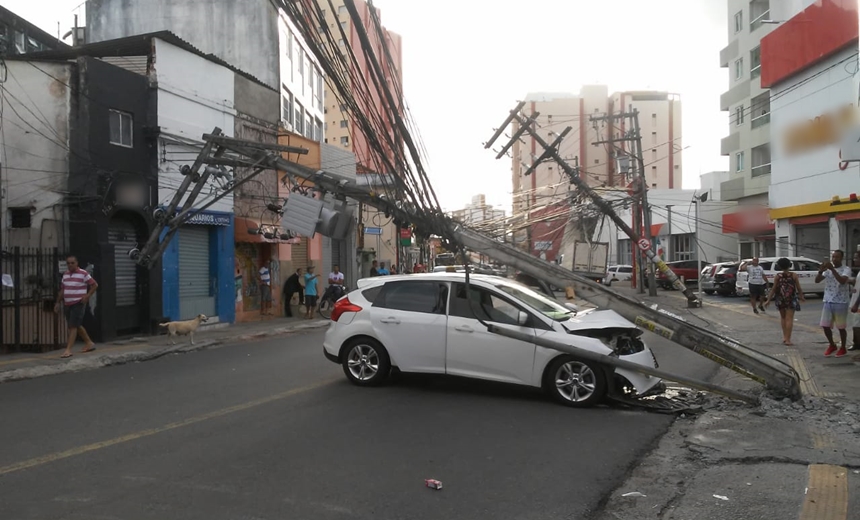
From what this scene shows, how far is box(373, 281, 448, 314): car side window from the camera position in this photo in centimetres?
836

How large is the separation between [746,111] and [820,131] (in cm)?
2917

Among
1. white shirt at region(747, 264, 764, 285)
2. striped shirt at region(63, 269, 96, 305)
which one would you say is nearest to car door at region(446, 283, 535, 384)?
striped shirt at region(63, 269, 96, 305)

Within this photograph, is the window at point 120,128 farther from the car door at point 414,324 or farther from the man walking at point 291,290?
the car door at point 414,324

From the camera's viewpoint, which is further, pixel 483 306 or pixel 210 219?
pixel 210 219

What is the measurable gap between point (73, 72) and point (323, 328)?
28.6 ft

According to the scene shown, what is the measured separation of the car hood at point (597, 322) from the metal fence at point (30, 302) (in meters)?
10.5

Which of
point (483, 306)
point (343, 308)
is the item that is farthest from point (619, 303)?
point (343, 308)

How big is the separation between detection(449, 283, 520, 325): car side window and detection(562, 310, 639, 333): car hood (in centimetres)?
66

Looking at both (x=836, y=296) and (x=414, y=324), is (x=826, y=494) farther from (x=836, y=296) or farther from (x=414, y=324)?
(x=836, y=296)

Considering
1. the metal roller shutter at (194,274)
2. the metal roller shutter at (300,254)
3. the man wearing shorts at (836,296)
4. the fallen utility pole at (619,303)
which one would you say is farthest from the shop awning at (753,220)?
the metal roller shutter at (194,274)

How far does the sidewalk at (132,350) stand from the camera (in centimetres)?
1080

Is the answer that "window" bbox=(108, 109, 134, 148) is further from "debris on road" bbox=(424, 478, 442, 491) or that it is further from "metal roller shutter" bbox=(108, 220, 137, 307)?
"debris on road" bbox=(424, 478, 442, 491)

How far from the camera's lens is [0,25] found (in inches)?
866

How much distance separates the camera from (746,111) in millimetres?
34250
